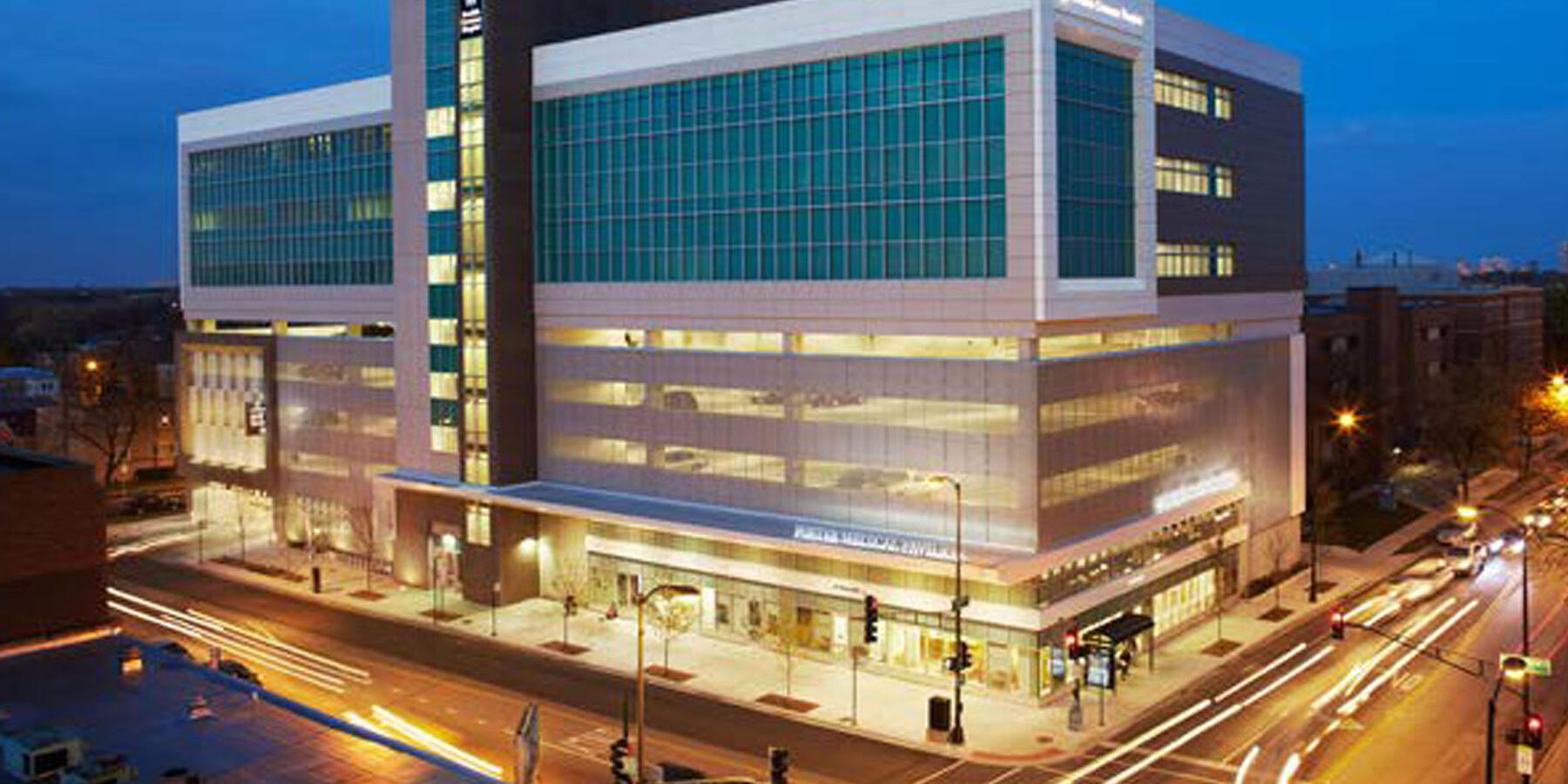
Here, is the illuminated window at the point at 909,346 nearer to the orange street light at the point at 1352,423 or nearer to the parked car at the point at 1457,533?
the parked car at the point at 1457,533

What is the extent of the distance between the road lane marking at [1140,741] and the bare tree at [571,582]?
2889 centimetres

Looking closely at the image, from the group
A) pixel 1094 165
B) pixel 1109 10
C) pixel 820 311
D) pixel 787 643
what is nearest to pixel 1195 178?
pixel 1094 165

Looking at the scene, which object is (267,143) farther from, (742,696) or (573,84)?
(742,696)

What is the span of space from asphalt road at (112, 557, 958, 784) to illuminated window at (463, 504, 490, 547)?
256 inches

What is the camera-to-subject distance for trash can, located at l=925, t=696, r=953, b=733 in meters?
47.6

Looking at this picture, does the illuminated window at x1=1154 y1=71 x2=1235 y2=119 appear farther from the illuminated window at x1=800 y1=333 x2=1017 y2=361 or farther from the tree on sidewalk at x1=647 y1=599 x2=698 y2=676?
the tree on sidewalk at x1=647 y1=599 x2=698 y2=676

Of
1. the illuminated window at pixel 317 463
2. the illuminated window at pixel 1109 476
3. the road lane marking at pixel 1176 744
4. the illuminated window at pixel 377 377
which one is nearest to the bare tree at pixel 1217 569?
the illuminated window at pixel 1109 476

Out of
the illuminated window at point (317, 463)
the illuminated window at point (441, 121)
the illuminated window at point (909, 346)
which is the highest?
the illuminated window at point (441, 121)

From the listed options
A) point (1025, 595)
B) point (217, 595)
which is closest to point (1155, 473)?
point (1025, 595)

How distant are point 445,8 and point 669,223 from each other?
17754 mm

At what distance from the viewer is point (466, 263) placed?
7119 centimetres

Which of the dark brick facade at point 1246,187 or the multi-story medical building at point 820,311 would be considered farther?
the dark brick facade at point 1246,187

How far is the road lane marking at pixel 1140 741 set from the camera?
44375 millimetres

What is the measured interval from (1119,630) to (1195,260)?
2184 centimetres
